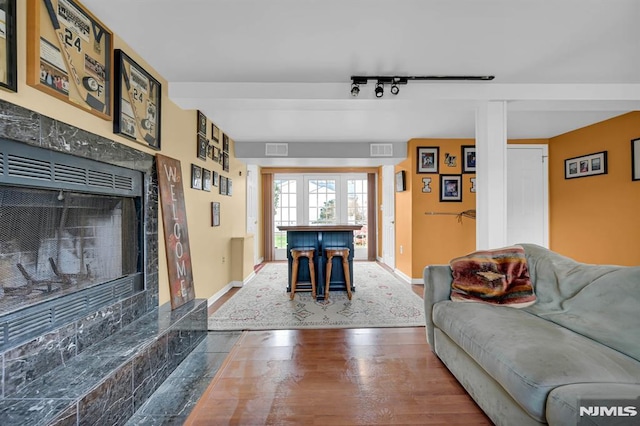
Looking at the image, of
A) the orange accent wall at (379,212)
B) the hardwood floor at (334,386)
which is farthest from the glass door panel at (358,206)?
the hardwood floor at (334,386)

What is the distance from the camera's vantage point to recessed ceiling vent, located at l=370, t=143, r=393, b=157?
4484 millimetres

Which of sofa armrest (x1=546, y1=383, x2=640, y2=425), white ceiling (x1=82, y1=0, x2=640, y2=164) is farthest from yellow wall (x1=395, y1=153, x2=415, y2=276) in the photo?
sofa armrest (x1=546, y1=383, x2=640, y2=425)

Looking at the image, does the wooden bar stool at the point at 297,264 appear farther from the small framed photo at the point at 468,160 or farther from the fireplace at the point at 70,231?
the small framed photo at the point at 468,160

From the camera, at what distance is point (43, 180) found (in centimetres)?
135

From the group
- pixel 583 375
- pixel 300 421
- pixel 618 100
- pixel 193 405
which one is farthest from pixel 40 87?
pixel 618 100

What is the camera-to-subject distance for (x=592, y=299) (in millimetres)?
1604

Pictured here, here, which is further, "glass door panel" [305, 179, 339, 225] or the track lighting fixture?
"glass door panel" [305, 179, 339, 225]

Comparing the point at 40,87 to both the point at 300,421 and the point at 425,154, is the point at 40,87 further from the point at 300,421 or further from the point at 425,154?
the point at 425,154

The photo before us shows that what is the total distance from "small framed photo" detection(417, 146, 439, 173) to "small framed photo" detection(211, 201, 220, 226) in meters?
3.01

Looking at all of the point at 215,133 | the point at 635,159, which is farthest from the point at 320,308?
the point at 635,159

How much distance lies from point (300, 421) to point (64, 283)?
4.93 feet

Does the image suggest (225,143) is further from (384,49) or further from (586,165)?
(586,165)

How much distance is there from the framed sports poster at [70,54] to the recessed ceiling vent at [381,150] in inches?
137

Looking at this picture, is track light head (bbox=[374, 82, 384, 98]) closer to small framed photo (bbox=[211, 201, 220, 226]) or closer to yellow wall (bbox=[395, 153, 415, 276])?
yellow wall (bbox=[395, 153, 415, 276])
